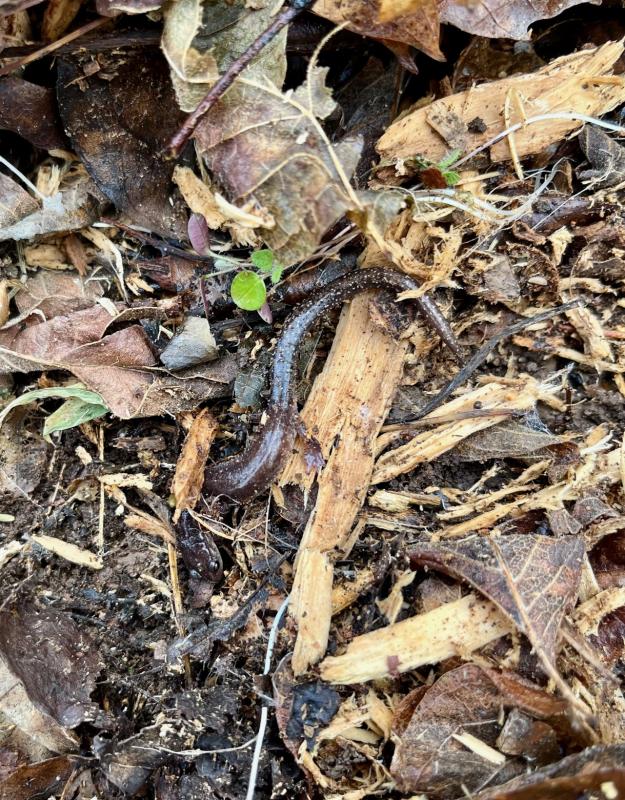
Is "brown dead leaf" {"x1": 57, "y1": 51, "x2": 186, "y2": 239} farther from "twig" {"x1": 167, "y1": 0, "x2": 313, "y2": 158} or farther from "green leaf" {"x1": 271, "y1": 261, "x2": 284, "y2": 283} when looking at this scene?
"green leaf" {"x1": 271, "y1": 261, "x2": 284, "y2": 283}

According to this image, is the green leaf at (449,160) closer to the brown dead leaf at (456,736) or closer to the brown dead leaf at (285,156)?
the brown dead leaf at (285,156)

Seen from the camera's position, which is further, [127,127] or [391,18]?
[127,127]

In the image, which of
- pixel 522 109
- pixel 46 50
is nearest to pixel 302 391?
pixel 522 109

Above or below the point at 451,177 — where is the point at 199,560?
below

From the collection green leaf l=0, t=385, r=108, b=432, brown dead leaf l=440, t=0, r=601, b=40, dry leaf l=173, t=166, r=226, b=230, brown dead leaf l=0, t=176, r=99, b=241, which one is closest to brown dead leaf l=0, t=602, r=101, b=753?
green leaf l=0, t=385, r=108, b=432

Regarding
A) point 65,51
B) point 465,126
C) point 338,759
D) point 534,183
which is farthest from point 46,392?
point 534,183

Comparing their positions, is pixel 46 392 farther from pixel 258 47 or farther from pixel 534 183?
pixel 534 183

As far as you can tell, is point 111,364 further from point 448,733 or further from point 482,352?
point 448,733
